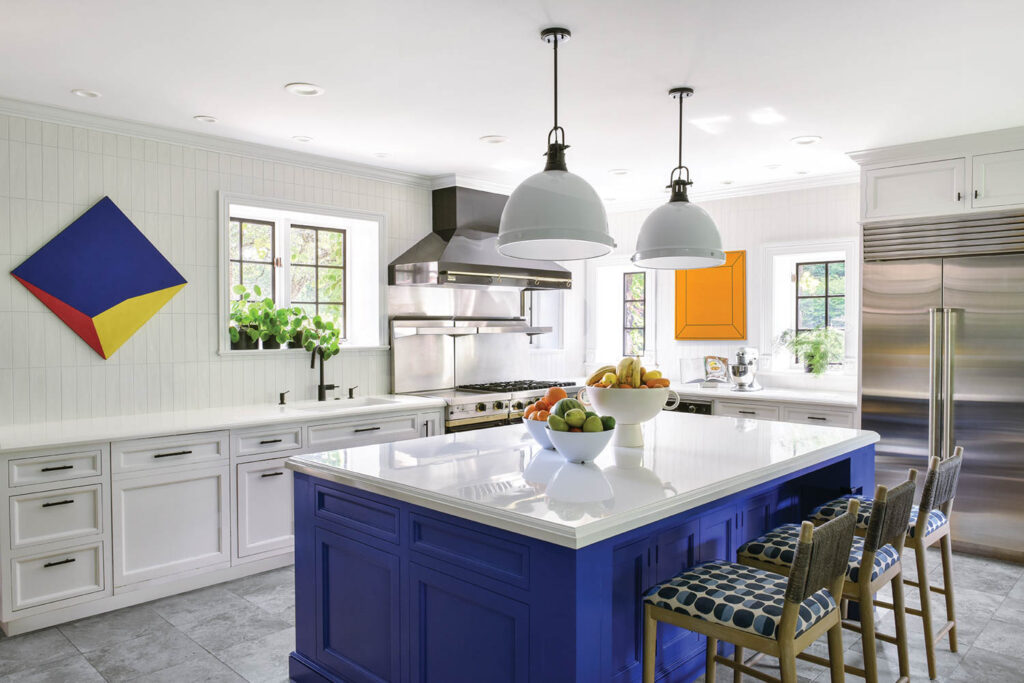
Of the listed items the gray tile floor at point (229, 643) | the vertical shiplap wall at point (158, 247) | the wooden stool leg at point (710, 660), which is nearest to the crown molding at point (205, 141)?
the vertical shiplap wall at point (158, 247)

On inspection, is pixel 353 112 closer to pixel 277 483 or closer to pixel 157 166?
pixel 157 166

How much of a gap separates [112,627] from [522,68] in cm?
316

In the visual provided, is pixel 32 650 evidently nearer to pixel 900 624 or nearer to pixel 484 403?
pixel 484 403

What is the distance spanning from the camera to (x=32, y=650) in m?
2.95

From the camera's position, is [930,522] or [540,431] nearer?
[540,431]

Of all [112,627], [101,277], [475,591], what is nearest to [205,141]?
[101,277]

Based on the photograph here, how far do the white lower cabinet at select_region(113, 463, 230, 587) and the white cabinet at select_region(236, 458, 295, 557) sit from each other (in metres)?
0.09

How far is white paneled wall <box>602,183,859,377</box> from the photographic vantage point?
207 inches

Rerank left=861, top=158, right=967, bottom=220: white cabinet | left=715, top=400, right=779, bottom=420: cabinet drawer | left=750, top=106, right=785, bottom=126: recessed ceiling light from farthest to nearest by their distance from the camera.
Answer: left=715, top=400, right=779, bottom=420: cabinet drawer, left=861, top=158, right=967, bottom=220: white cabinet, left=750, top=106, right=785, bottom=126: recessed ceiling light

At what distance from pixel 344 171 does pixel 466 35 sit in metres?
2.38

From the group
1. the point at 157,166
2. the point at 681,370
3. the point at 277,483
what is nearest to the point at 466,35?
the point at 157,166

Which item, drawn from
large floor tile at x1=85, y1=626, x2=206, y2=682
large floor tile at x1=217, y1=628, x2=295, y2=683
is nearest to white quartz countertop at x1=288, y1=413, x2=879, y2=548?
large floor tile at x1=217, y1=628, x2=295, y2=683

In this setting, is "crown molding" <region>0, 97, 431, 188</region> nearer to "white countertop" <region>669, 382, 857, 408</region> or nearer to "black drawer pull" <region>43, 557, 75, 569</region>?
"black drawer pull" <region>43, 557, 75, 569</region>

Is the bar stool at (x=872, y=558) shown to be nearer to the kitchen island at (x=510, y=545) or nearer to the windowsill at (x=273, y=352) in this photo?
the kitchen island at (x=510, y=545)
